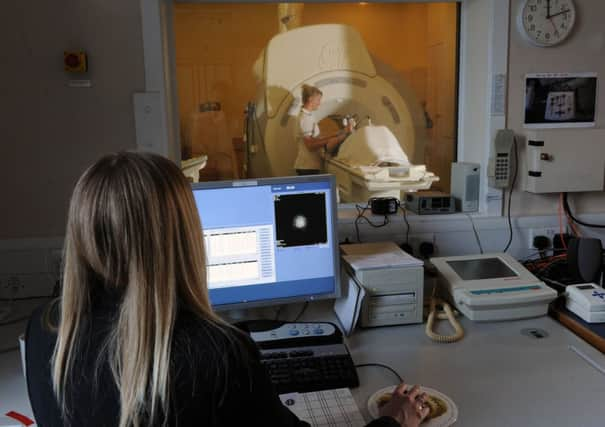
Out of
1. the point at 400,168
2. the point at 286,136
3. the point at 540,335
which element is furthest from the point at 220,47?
the point at 540,335

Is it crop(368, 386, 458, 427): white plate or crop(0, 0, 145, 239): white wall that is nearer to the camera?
crop(368, 386, 458, 427): white plate

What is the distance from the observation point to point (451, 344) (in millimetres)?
→ 1543

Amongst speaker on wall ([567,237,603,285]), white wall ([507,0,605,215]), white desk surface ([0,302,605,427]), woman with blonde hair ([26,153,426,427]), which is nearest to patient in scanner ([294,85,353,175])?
white wall ([507,0,605,215])

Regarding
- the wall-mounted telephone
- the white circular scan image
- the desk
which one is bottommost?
the desk

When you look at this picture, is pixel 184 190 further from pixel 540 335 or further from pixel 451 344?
pixel 540 335

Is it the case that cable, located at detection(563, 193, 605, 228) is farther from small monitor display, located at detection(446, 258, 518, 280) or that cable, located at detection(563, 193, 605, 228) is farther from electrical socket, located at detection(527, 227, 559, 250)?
small monitor display, located at detection(446, 258, 518, 280)

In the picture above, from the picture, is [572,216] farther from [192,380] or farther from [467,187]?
[192,380]

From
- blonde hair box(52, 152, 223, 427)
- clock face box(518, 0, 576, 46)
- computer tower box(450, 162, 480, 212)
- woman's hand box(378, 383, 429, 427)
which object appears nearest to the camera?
blonde hair box(52, 152, 223, 427)

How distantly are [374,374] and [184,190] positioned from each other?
75cm

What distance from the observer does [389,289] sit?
1639 millimetres

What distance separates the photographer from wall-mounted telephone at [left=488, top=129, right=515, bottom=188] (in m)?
2.06

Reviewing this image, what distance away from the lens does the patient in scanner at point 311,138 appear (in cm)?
223

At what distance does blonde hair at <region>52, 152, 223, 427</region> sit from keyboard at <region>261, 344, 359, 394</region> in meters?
0.48

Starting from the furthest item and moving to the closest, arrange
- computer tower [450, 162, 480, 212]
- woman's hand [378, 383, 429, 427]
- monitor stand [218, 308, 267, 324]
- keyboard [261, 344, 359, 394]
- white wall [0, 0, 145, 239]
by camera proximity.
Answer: computer tower [450, 162, 480, 212] → white wall [0, 0, 145, 239] → monitor stand [218, 308, 267, 324] → keyboard [261, 344, 359, 394] → woman's hand [378, 383, 429, 427]
